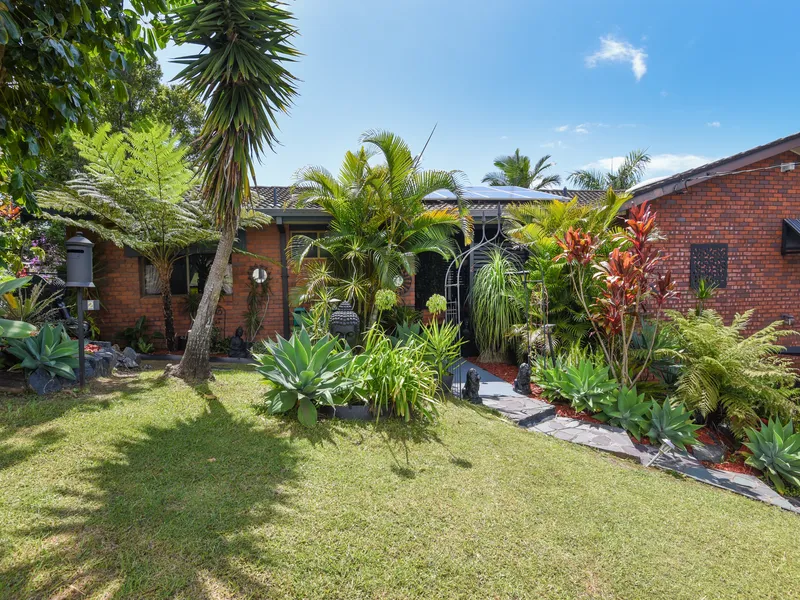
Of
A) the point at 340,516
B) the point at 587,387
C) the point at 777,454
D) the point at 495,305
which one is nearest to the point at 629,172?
the point at 495,305

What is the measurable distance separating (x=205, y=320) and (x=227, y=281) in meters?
3.15

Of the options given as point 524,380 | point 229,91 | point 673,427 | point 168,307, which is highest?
point 229,91

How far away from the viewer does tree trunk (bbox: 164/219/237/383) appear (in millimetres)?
4969

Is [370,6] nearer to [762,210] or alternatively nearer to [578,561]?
[578,561]

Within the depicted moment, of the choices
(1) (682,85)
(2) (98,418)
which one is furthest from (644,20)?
(2) (98,418)

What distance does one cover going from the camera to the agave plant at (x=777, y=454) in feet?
14.4

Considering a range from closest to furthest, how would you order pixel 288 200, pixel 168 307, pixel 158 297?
pixel 168 307 → pixel 288 200 → pixel 158 297

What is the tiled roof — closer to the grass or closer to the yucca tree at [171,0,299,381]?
the yucca tree at [171,0,299,381]

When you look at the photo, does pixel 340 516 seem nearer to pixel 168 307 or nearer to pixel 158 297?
pixel 168 307

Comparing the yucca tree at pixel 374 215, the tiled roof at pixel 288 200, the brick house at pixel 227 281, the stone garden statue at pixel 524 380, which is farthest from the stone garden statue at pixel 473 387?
the tiled roof at pixel 288 200

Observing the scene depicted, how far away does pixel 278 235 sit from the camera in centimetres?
797

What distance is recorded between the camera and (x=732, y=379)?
17.1 feet

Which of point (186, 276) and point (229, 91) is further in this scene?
point (186, 276)

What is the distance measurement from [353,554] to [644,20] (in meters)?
10.0
